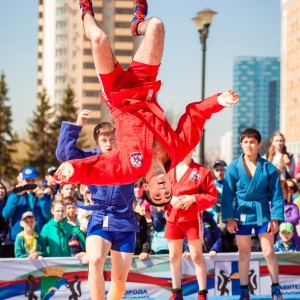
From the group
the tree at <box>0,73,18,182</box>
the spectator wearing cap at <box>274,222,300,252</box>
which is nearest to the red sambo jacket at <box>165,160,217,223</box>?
the spectator wearing cap at <box>274,222,300,252</box>

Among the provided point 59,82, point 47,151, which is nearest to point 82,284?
point 47,151

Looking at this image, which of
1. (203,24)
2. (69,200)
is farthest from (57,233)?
(203,24)

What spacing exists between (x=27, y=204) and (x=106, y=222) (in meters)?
3.51

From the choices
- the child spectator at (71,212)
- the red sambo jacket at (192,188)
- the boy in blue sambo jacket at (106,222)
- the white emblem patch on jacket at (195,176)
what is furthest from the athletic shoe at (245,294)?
the child spectator at (71,212)

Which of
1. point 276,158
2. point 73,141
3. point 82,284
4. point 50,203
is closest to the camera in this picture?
point 73,141

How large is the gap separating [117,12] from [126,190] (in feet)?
376

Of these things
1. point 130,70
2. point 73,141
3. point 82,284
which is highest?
point 130,70

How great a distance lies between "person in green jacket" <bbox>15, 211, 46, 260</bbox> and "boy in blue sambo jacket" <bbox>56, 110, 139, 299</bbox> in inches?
104

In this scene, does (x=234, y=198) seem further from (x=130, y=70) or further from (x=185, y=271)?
(x=130, y=70)

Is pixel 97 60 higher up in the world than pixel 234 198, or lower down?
higher up

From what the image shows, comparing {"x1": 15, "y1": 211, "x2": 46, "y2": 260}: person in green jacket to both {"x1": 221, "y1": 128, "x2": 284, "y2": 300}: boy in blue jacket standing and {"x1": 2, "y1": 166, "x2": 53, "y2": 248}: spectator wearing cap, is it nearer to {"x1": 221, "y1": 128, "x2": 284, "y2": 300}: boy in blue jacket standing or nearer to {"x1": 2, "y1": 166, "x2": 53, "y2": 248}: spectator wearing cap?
{"x1": 2, "y1": 166, "x2": 53, "y2": 248}: spectator wearing cap

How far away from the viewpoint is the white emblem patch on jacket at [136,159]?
6758mm

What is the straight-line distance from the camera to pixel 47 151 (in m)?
73.6

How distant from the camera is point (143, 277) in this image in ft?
34.7
